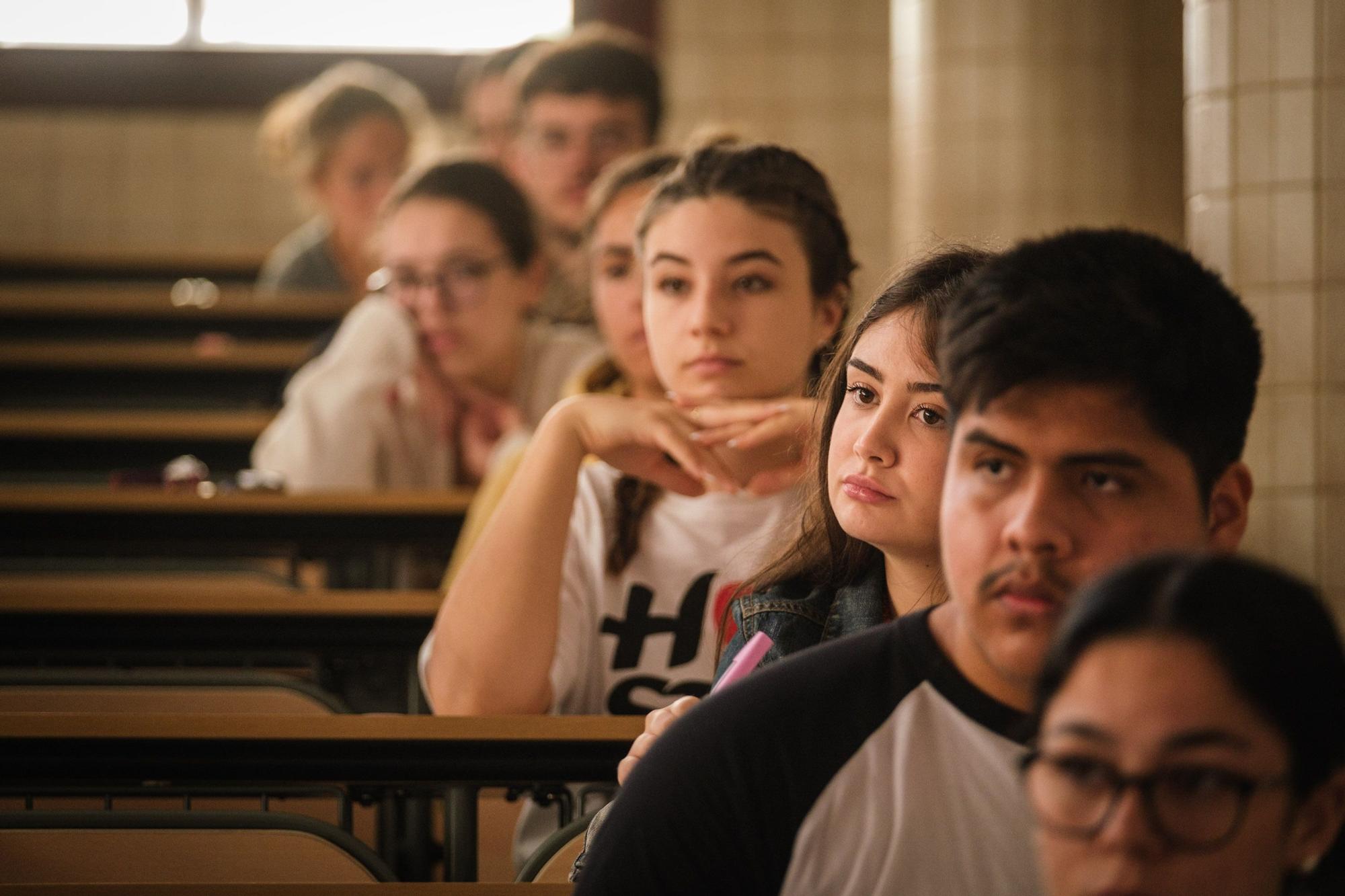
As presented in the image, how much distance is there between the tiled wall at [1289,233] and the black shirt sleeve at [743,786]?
1.46 m

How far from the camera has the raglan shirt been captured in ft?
2.74

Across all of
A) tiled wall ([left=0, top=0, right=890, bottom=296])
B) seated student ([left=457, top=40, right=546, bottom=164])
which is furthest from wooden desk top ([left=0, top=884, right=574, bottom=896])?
tiled wall ([left=0, top=0, right=890, bottom=296])

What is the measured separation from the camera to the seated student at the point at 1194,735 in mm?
659

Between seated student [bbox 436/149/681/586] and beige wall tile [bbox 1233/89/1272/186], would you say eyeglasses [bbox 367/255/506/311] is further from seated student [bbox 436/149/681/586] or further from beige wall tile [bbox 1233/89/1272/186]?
beige wall tile [bbox 1233/89/1272/186]

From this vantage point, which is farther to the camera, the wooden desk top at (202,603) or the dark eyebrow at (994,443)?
the wooden desk top at (202,603)

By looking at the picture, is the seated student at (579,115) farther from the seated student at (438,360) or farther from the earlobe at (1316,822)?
the earlobe at (1316,822)

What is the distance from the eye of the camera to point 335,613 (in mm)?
1989

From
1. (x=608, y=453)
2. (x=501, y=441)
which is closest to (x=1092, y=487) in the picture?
(x=608, y=453)

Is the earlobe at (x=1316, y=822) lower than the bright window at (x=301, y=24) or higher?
lower

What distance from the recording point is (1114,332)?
83 cm

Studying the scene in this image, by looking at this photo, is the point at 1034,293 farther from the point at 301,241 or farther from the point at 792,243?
the point at 301,241

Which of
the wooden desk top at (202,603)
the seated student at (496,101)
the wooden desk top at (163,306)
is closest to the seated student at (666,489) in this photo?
the wooden desk top at (202,603)

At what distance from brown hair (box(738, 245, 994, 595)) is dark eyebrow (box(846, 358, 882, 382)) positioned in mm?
35

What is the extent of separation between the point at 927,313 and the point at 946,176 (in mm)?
3172
